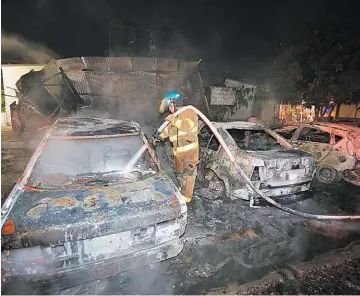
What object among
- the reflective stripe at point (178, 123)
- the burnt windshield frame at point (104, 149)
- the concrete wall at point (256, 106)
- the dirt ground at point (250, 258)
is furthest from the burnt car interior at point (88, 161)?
the concrete wall at point (256, 106)

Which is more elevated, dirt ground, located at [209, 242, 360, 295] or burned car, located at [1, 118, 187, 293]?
burned car, located at [1, 118, 187, 293]

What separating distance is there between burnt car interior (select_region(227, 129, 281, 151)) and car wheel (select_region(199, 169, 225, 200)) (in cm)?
95

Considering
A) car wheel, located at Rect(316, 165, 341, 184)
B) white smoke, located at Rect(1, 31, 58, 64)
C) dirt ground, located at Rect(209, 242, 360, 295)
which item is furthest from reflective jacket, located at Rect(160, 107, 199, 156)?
white smoke, located at Rect(1, 31, 58, 64)

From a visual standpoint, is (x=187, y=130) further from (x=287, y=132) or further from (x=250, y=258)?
(x=287, y=132)

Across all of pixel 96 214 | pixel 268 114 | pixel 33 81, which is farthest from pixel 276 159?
pixel 268 114

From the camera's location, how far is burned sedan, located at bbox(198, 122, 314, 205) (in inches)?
195

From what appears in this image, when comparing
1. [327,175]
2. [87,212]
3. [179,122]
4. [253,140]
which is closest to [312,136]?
[327,175]

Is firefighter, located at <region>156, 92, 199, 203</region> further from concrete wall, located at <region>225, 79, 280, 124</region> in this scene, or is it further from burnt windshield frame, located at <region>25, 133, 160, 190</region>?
concrete wall, located at <region>225, 79, 280, 124</region>

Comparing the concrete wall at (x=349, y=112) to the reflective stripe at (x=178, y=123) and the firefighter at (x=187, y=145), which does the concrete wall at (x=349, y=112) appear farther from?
the reflective stripe at (x=178, y=123)

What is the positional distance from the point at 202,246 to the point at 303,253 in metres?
1.53

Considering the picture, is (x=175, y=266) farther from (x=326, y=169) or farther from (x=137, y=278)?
(x=326, y=169)

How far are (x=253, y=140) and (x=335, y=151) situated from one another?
2348 millimetres

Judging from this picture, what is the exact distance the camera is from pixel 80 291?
301cm

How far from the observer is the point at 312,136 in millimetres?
7883
